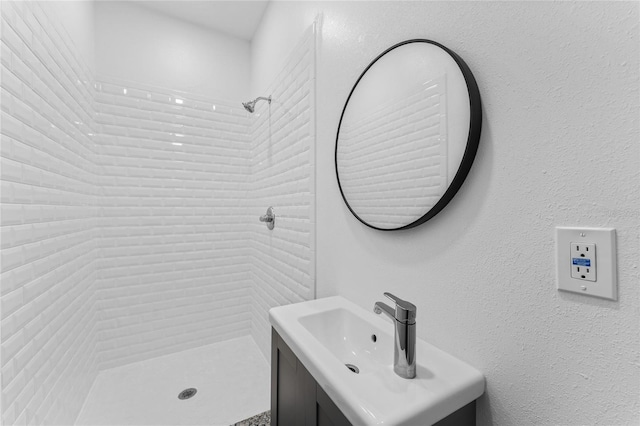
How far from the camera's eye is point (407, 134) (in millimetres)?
863

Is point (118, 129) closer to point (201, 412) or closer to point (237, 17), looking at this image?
point (237, 17)

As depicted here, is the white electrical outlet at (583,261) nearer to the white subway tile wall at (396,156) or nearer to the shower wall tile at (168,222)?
the white subway tile wall at (396,156)

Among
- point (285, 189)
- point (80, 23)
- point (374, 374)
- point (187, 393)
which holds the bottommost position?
point (187, 393)

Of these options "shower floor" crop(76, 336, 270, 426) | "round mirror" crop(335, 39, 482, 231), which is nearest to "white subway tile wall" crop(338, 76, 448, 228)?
"round mirror" crop(335, 39, 482, 231)

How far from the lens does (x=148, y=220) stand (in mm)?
2047

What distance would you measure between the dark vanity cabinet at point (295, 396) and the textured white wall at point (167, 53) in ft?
6.70

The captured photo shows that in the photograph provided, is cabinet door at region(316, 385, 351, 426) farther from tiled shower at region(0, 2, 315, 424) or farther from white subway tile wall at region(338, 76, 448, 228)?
tiled shower at region(0, 2, 315, 424)

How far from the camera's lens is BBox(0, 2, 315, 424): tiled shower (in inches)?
41.8

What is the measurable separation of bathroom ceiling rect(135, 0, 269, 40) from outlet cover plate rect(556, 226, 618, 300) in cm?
230

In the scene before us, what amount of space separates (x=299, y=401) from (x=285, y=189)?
1157 millimetres

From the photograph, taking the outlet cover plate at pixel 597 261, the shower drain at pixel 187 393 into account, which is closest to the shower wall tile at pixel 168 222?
the shower drain at pixel 187 393

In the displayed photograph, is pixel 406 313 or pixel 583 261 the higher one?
pixel 583 261

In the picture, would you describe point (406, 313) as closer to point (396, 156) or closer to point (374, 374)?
point (374, 374)

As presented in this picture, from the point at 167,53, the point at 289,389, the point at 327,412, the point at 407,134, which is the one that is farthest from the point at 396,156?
the point at 167,53
